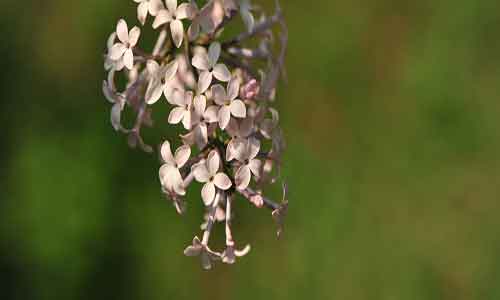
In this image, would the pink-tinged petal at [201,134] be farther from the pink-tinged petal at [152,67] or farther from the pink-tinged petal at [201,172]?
the pink-tinged petal at [152,67]

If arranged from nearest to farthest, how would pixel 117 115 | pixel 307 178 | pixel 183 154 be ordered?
pixel 183 154 → pixel 117 115 → pixel 307 178

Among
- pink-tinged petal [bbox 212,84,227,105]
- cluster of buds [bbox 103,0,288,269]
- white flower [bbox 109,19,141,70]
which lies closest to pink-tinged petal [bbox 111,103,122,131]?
cluster of buds [bbox 103,0,288,269]

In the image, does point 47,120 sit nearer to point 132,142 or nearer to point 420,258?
point 420,258

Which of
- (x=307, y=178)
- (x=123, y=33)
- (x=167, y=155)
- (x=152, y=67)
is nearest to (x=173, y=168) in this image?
(x=167, y=155)

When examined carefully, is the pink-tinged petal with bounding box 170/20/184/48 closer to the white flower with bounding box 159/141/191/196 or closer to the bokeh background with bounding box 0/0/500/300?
the white flower with bounding box 159/141/191/196

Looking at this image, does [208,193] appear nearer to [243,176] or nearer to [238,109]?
[243,176]

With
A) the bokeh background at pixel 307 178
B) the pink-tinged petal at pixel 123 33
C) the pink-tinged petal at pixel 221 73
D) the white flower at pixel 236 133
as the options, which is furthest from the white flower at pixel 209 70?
the bokeh background at pixel 307 178
